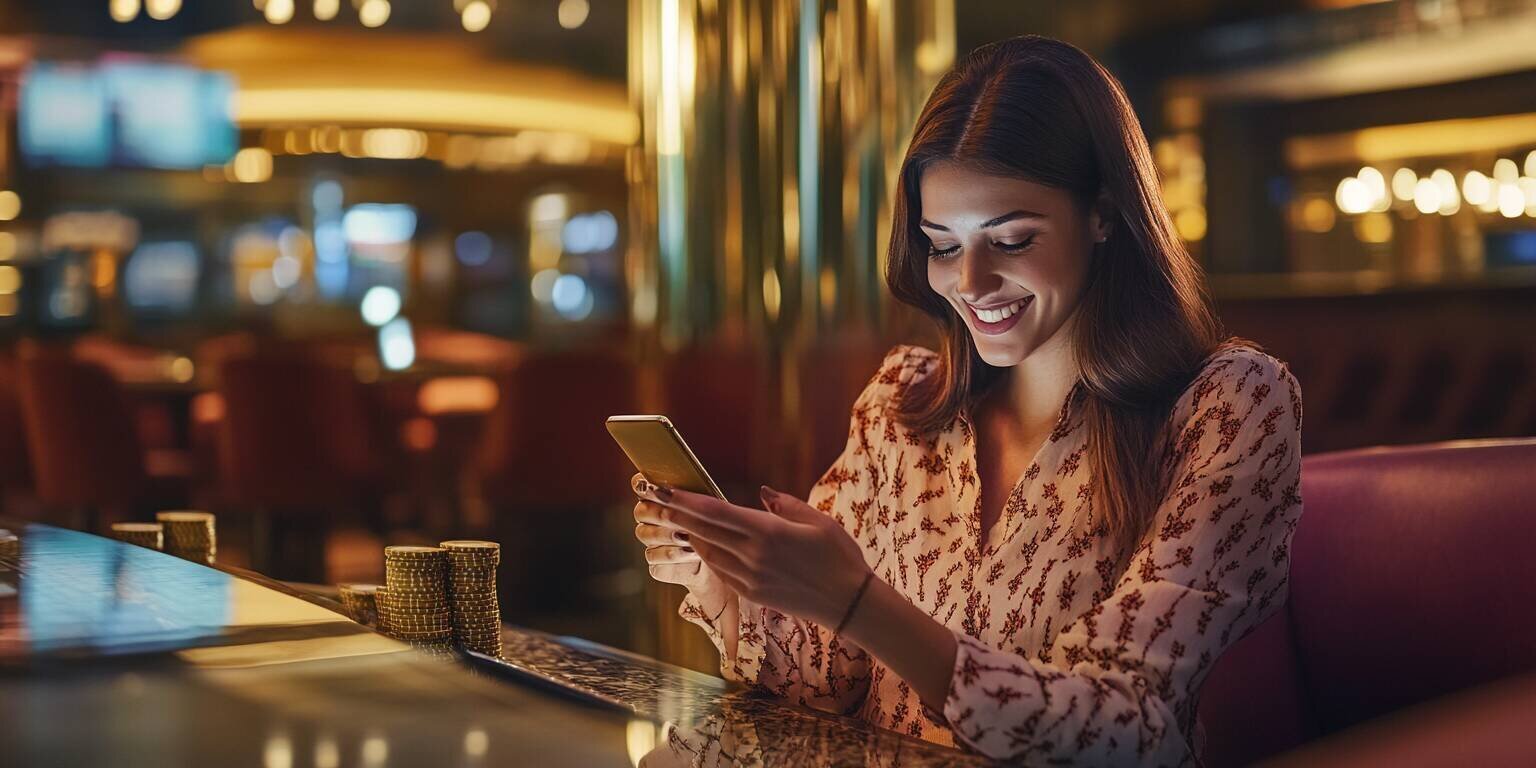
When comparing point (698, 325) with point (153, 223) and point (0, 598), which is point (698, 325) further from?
point (153, 223)

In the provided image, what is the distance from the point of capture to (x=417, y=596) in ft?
5.23

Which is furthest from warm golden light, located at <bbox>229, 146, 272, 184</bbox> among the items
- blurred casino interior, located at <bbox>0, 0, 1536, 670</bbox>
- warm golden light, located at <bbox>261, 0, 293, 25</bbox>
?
warm golden light, located at <bbox>261, 0, 293, 25</bbox>

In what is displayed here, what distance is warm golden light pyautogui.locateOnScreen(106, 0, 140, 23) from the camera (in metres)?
8.69

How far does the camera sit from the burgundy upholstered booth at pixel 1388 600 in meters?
1.45

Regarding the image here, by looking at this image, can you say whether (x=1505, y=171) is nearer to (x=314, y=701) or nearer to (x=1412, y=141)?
(x=1412, y=141)

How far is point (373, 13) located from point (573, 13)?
135 centimetres

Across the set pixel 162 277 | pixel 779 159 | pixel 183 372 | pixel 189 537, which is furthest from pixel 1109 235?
pixel 162 277

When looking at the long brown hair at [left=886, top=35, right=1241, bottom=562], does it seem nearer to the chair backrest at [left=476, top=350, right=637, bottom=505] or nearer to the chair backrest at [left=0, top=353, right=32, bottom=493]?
the chair backrest at [left=476, top=350, right=637, bottom=505]

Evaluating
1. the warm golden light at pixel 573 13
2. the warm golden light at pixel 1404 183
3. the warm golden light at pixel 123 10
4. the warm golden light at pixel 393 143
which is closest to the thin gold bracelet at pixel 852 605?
the warm golden light at pixel 1404 183

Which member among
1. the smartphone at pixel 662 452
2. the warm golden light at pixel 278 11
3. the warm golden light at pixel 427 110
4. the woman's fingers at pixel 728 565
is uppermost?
the warm golden light at pixel 278 11

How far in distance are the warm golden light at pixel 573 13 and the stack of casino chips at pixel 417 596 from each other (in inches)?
350

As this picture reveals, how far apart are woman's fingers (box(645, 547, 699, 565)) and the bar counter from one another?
0.41 ft

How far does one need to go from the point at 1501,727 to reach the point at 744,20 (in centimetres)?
417

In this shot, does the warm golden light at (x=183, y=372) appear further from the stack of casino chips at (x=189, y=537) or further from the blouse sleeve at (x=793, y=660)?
the blouse sleeve at (x=793, y=660)
